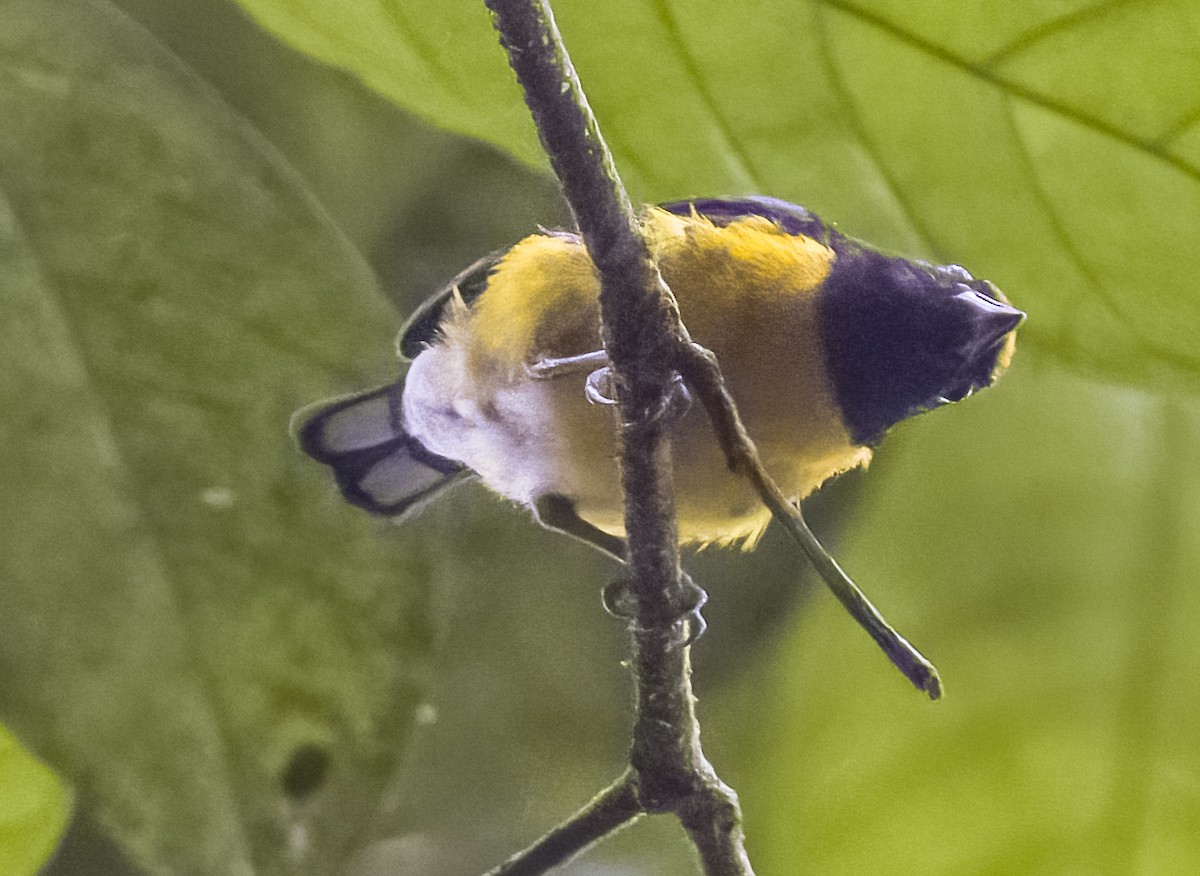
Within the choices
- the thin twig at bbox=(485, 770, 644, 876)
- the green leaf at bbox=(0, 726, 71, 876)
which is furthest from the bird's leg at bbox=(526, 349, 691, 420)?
the green leaf at bbox=(0, 726, 71, 876)

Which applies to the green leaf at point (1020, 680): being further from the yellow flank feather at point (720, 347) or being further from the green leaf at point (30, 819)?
the green leaf at point (30, 819)

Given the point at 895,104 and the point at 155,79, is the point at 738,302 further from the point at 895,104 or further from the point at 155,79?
the point at 155,79

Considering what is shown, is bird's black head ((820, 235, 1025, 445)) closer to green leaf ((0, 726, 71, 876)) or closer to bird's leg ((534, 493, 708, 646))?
bird's leg ((534, 493, 708, 646))

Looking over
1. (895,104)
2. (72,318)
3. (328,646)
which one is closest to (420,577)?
(328,646)

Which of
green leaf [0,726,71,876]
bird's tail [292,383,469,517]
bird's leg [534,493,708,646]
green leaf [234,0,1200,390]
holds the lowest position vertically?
green leaf [0,726,71,876]

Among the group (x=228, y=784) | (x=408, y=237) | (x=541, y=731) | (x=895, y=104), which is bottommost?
(x=228, y=784)

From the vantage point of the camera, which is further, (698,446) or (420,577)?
(420,577)
